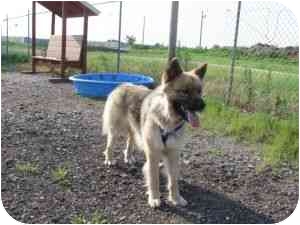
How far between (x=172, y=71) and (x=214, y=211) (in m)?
1.43

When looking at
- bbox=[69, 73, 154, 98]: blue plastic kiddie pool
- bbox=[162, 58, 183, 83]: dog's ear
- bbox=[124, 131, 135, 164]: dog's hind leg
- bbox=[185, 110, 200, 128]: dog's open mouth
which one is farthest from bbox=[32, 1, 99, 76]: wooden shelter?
bbox=[185, 110, 200, 128]: dog's open mouth

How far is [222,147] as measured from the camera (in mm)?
5832

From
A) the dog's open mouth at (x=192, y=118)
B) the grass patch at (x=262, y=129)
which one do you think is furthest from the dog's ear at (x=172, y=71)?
the grass patch at (x=262, y=129)

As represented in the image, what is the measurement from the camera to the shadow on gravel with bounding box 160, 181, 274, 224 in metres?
3.77

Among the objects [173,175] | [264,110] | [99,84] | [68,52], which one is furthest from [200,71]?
[68,52]

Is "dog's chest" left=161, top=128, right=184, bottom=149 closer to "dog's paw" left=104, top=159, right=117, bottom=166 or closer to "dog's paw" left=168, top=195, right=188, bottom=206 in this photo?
"dog's paw" left=168, top=195, right=188, bottom=206

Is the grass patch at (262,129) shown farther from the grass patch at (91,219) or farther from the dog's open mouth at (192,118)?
the grass patch at (91,219)

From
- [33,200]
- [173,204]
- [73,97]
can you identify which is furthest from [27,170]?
[73,97]

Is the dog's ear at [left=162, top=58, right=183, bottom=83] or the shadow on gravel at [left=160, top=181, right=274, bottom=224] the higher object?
the dog's ear at [left=162, top=58, right=183, bottom=83]

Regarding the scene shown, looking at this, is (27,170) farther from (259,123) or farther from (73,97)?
(73,97)

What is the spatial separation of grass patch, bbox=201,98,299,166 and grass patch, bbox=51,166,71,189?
2.51 meters

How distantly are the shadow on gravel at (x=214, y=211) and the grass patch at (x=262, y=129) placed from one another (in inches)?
52.8

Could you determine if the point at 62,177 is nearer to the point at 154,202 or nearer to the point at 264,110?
the point at 154,202

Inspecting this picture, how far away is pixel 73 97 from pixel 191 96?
20.0 ft
